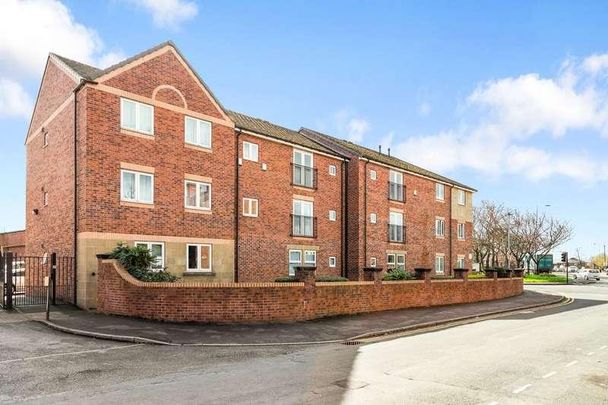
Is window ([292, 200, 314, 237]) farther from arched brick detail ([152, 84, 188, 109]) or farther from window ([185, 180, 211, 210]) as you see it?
arched brick detail ([152, 84, 188, 109])

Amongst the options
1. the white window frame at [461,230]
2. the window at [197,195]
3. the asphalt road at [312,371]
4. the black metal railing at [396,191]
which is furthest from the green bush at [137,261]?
the white window frame at [461,230]

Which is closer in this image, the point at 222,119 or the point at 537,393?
the point at 537,393

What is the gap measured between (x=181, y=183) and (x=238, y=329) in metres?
8.07

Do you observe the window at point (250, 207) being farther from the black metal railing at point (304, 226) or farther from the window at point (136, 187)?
the window at point (136, 187)

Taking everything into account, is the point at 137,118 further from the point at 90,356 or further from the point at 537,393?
the point at 537,393

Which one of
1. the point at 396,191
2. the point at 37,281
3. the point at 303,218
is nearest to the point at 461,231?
the point at 396,191

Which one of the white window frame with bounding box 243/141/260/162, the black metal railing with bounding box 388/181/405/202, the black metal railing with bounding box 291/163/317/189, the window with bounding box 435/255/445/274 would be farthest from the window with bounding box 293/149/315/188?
the window with bounding box 435/255/445/274

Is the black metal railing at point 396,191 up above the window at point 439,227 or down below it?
above

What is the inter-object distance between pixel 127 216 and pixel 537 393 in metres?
14.6

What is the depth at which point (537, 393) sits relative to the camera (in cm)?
778

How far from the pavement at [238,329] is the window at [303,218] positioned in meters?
8.52

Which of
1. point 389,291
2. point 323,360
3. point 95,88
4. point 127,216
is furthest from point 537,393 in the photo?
point 95,88

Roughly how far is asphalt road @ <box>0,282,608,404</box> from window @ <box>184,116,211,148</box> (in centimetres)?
966

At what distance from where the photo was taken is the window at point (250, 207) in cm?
2348
